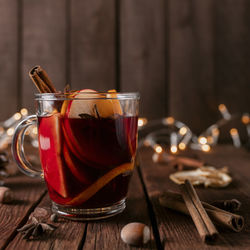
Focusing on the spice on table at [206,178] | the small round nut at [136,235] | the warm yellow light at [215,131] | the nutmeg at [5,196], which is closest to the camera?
the small round nut at [136,235]

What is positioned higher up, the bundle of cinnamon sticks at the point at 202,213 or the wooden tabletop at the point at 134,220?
the bundle of cinnamon sticks at the point at 202,213

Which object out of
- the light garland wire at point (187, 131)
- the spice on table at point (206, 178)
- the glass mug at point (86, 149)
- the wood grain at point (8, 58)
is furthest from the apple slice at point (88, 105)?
the wood grain at point (8, 58)

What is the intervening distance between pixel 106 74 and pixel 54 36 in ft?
1.16

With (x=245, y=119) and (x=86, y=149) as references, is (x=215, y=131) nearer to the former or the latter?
(x=245, y=119)

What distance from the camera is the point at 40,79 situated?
0.67 meters

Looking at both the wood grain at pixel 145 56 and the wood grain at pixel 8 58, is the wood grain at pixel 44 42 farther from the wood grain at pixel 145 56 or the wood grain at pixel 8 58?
the wood grain at pixel 145 56

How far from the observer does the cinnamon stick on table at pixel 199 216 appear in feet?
1.70

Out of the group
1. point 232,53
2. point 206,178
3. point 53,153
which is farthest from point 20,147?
point 232,53

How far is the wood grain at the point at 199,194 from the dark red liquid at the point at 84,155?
12 cm

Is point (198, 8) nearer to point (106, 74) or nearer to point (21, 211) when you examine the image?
point (106, 74)

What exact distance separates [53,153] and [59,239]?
161mm

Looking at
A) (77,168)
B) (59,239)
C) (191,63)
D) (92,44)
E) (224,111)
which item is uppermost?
(92,44)

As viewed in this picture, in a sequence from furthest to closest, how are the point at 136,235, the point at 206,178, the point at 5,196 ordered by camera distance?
the point at 206,178
the point at 5,196
the point at 136,235

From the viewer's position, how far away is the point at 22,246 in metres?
0.51
